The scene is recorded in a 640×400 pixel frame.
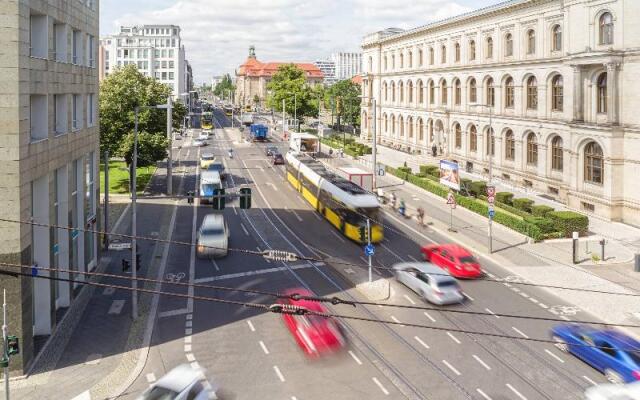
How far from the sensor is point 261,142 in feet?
364

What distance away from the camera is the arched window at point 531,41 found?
192 feet

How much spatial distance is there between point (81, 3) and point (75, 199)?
34.5 ft

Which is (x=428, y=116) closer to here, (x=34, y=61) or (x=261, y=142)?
(x=261, y=142)

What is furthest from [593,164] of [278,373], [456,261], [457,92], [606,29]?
[278,373]

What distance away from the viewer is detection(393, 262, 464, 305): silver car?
28.3 metres

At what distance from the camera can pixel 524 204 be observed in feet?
159

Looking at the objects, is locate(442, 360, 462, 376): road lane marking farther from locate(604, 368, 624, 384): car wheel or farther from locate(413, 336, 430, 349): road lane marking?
locate(604, 368, 624, 384): car wheel

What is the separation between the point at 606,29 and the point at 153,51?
146189 millimetres

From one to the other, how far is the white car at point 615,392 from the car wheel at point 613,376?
6.29 feet

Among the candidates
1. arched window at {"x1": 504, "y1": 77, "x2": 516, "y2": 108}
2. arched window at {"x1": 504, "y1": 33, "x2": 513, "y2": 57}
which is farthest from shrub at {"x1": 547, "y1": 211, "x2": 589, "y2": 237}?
arched window at {"x1": 504, "y1": 33, "x2": 513, "y2": 57}

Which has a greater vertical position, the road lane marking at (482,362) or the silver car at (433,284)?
the silver car at (433,284)

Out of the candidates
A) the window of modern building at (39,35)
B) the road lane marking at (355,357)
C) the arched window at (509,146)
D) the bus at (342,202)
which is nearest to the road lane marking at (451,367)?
the road lane marking at (355,357)

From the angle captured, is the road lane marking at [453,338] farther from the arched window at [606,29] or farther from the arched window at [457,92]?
the arched window at [457,92]

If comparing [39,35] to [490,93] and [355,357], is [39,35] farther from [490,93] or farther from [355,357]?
[490,93]
